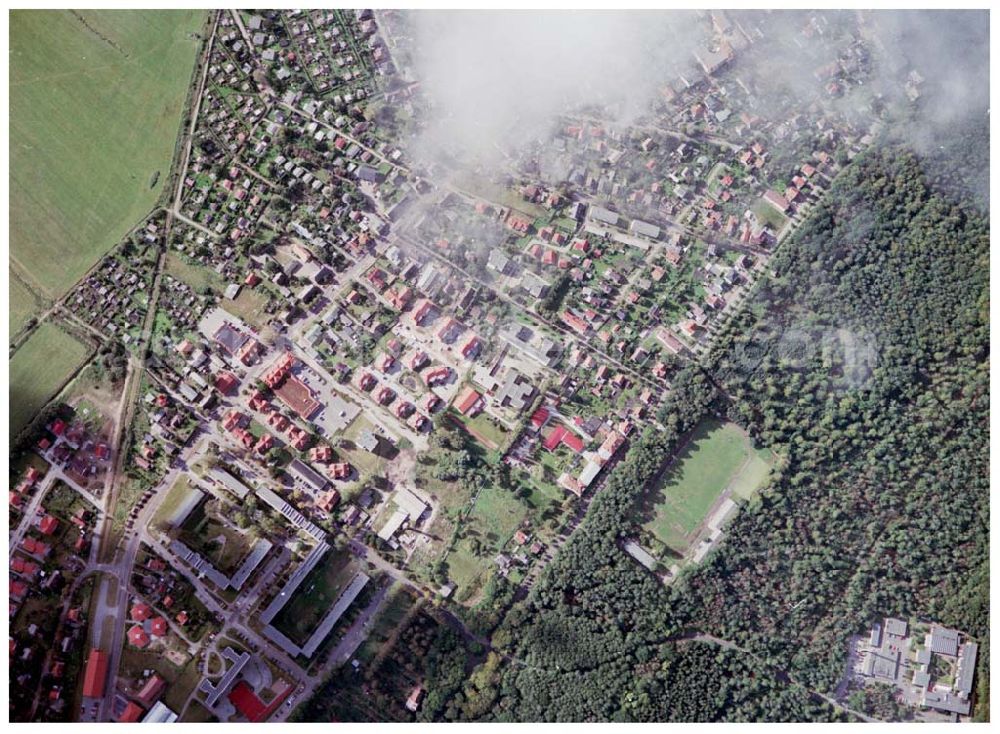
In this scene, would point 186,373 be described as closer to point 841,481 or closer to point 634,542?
point 634,542

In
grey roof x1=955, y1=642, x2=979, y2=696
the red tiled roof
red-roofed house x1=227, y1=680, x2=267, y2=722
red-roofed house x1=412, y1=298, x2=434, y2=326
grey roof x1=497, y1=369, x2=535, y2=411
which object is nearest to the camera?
red-roofed house x1=227, y1=680, x2=267, y2=722

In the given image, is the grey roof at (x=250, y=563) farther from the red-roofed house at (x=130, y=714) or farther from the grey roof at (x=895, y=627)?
the grey roof at (x=895, y=627)

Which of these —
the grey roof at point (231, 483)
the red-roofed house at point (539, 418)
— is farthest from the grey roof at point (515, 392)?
the grey roof at point (231, 483)

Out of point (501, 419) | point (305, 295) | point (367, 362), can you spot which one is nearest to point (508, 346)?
point (501, 419)

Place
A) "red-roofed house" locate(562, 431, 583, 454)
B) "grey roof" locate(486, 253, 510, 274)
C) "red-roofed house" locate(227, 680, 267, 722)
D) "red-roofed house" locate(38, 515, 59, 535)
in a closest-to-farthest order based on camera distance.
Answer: "red-roofed house" locate(227, 680, 267, 722) < "red-roofed house" locate(38, 515, 59, 535) < "red-roofed house" locate(562, 431, 583, 454) < "grey roof" locate(486, 253, 510, 274)

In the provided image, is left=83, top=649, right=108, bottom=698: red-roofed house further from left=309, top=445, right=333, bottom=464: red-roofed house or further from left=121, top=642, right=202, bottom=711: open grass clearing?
left=309, top=445, right=333, bottom=464: red-roofed house

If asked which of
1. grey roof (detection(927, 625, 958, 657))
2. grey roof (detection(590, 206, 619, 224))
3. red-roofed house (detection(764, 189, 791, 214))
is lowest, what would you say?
grey roof (detection(927, 625, 958, 657))

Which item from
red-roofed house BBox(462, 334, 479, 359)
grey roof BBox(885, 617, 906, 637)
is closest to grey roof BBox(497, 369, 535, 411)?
red-roofed house BBox(462, 334, 479, 359)

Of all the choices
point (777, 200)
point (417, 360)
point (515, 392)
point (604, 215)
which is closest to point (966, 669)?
point (777, 200)
